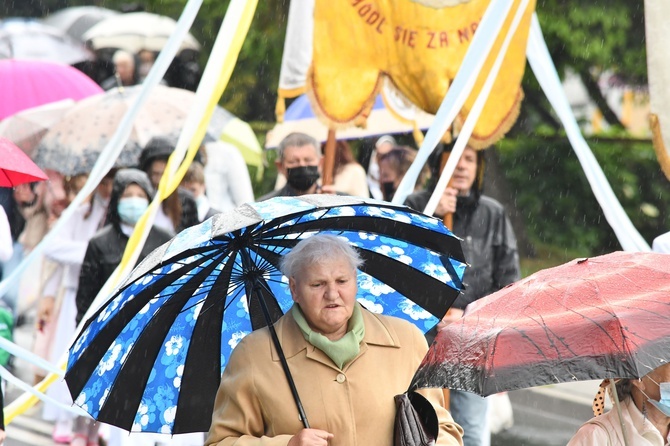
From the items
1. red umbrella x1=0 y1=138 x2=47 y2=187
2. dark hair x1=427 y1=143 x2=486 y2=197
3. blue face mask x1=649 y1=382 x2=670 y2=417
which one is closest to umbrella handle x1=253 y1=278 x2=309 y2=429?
blue face mask x1=649 y1=382 x2=670 y2=417

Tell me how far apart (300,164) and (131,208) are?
1.12 m

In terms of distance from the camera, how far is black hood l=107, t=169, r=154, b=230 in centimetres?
878

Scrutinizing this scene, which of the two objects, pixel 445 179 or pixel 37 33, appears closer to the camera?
pixel 445 179

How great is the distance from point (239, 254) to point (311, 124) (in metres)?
7.46

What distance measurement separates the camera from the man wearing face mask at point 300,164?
27.9 ft

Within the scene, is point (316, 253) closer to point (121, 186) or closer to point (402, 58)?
point (402, 58)

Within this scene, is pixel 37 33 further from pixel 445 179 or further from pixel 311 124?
pixel 445 179

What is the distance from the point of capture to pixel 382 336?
191 inches

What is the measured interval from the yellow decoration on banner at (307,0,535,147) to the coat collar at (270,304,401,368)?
3.68 m

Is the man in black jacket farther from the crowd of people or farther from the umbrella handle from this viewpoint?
the umbrella handle

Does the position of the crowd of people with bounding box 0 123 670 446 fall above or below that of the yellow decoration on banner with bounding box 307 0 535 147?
below

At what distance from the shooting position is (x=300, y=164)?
8.63m

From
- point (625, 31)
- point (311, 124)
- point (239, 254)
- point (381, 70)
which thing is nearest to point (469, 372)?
point (239, 254)

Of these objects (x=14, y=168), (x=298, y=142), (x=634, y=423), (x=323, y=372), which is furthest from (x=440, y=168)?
(x=634, y=423)
